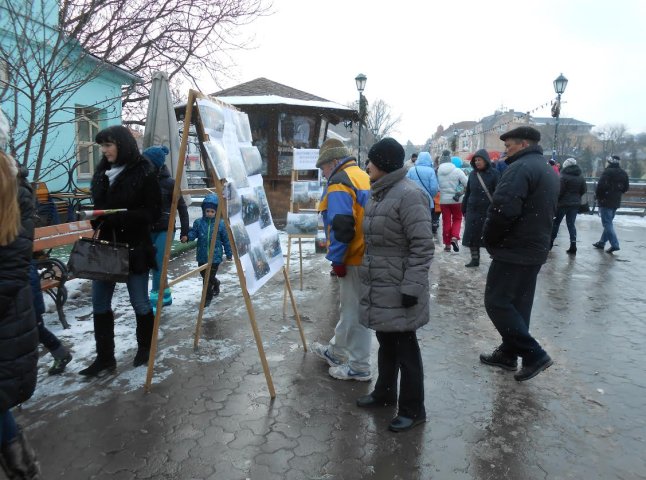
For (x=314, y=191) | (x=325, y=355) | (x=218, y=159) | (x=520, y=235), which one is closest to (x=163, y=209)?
(x=218, y=159)

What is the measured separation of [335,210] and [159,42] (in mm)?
11789

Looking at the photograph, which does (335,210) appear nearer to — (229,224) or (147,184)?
(229,224)

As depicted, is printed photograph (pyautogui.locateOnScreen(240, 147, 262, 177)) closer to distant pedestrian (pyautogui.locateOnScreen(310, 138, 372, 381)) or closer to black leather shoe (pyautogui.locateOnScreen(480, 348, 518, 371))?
distant pedestrian (pyautogui.locateOnScreen(310, 138, 372, 381))

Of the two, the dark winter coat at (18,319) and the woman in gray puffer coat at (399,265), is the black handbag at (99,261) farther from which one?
the woman in gray puffer coat at (399,265)

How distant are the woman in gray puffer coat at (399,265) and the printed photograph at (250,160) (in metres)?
1.05

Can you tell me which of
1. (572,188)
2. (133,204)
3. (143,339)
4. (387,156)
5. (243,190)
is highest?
(387,156)

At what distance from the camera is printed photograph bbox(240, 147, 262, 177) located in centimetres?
356

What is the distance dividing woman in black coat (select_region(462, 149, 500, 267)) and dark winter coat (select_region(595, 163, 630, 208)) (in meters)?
3.73

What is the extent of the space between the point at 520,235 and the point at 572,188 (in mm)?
6874

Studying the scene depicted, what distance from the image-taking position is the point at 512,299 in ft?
12.0

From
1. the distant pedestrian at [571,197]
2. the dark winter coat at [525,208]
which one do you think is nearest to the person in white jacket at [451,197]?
the distant pedestrian at [571,197]

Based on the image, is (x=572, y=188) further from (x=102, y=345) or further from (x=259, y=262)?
(x=102, y=345)

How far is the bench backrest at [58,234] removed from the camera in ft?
14.7

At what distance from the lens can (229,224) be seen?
3.06m
